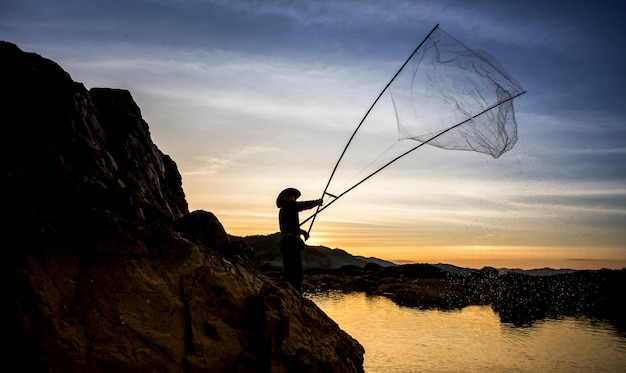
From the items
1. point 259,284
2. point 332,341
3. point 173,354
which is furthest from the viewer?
point 259,284

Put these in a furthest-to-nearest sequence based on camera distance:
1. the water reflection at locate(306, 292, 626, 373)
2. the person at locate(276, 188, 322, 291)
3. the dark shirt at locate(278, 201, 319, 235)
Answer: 1. the dark shirt at locate(278, 201, 319, 235)
2. the person at locate(276, 188, 322, 291)
3. the water reflection at locate(306, 292, 626, 373)

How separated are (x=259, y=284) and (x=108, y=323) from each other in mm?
2583

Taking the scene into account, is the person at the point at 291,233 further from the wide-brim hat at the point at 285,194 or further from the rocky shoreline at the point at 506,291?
the rocky shoreline at the point at 506,291

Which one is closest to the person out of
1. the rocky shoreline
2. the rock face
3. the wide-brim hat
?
the wide-brim hat

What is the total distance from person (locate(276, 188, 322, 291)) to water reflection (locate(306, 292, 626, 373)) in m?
2.24

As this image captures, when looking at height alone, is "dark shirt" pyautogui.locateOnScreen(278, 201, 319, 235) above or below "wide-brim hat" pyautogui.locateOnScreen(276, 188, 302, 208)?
below

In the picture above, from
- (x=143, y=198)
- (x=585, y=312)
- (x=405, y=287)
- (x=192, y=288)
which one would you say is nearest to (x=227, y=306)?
(x=192, y=288)

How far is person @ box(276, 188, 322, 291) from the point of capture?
901cm

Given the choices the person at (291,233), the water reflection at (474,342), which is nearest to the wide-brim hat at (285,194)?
the person at (291,233)

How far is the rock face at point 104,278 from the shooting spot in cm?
507

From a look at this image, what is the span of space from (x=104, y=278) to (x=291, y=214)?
4.44 m

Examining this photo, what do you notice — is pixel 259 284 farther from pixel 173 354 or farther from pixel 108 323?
pixel 108 323

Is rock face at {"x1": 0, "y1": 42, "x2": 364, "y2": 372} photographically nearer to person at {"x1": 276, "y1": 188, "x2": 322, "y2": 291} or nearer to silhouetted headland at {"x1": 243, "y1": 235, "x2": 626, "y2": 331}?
person at {"x1": 276, "y1": 188, "x2": 322, "y2": 291}

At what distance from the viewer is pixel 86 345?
509 cm
